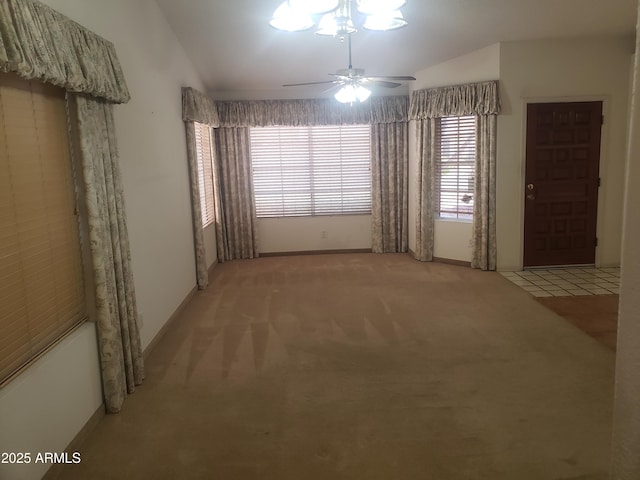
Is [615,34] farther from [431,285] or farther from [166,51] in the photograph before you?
[166,51]

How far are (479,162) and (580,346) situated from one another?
9.07ft

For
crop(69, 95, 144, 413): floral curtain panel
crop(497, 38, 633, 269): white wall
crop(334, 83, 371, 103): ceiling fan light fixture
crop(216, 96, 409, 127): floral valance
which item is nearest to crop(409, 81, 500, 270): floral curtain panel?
crop(497, 38, 633, 269): white wall

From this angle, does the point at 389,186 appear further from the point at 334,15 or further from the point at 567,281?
the point at 334,15

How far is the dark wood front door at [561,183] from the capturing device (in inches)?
225

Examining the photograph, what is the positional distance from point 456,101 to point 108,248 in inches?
178

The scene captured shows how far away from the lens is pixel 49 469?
7.54ft

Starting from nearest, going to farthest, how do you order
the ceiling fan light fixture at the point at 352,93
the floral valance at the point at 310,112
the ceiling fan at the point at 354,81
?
1. the ceiling fan at the point at 354,81
2. the ceiling fan light fixture at the point at 352,93
3. the floral valance at the point at 310,112

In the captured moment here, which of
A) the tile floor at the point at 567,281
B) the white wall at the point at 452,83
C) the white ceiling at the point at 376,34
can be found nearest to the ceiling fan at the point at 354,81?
the white ceiling at the point at 376,34

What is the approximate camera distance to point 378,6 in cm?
276

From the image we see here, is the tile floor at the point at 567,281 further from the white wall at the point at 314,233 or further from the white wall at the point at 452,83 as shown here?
the white wall at the point at 314,233

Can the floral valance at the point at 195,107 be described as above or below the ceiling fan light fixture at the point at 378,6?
below

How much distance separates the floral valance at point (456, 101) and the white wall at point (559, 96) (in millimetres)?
163

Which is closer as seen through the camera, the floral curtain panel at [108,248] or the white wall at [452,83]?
the floral curtain panel at [108,248]

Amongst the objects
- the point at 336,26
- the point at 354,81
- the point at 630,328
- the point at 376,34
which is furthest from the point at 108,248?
the point at 376,34
